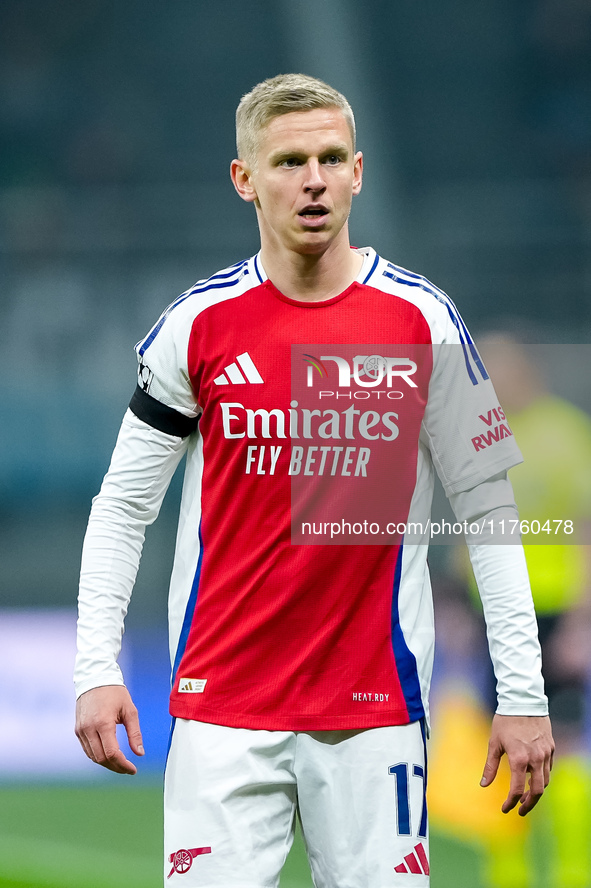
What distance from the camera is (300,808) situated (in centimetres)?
169

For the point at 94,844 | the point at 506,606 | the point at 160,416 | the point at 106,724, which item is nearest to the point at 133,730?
the point at 106,724

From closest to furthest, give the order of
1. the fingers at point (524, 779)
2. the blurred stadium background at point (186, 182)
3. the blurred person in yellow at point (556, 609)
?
1. the fingers at point (524, 779)
2. the blurred person in yellow at point (556, 609)
3. the blurred stadium background at point (186, 182)

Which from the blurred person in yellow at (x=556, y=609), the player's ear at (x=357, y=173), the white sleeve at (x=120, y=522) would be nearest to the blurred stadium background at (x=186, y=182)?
the blurred person in yellow at (x=556, y=609)

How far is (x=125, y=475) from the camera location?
1.81m

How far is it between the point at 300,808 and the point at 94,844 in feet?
6.24

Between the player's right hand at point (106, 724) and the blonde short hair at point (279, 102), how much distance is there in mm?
835

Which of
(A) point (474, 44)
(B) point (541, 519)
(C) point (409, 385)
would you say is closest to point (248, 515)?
(C) point (409, 385)

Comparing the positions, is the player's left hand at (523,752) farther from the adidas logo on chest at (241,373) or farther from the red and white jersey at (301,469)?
the adidas logo on chest at (241,373)

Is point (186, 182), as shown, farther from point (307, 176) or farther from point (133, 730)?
point (133, 730)

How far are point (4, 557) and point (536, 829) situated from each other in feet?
12.0

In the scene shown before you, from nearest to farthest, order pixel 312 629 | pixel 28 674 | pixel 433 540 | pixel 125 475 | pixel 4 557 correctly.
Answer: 1. pixel 312 629
2. pixel 125 475
3. pixel 28 674
4. pixel 433 540
5. pixel 4 557

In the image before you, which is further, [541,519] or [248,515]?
[541,519]

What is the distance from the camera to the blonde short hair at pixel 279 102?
1723 mm

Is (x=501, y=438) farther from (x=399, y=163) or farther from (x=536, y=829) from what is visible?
(x=399, y=163)
